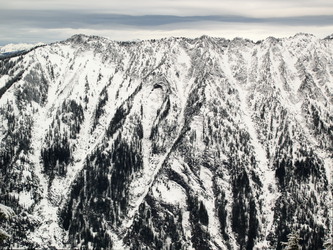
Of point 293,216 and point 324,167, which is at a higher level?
point 324,167

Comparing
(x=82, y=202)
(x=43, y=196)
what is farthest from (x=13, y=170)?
(x=82, y=202)

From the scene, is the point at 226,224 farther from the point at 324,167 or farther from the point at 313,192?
the point at 324,167

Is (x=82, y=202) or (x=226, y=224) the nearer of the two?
(x=226, y=224)

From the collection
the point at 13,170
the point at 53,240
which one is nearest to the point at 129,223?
the point at 53,240

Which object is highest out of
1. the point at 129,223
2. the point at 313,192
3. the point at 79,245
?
the point at 313,192

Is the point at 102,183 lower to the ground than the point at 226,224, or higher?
higher

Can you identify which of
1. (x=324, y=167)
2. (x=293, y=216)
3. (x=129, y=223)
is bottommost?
(x=129, y=223)

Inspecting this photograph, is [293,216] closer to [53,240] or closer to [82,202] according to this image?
[82,202]

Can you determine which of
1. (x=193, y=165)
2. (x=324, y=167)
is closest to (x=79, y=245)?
(x=193, y=165)

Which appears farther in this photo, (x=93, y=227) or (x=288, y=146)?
(x=288, y=146)
